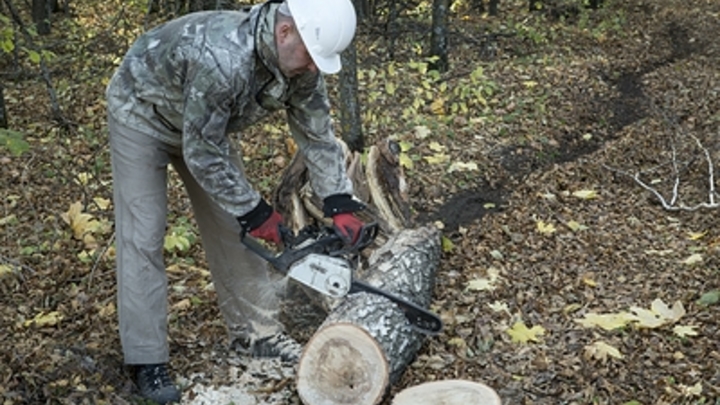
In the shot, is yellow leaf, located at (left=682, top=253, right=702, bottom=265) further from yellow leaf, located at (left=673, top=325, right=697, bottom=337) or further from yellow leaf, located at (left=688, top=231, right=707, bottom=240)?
yellow leaf, located at (left=673, top=325, right=697, bottom=337)

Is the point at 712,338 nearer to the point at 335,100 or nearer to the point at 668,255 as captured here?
the point at 668,255

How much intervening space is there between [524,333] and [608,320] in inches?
19.5

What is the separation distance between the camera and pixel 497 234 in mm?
5895

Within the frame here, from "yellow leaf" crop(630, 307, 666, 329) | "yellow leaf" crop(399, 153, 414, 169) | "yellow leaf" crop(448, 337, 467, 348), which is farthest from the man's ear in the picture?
"yellow leaf" crop(399, 153, 414, 169)

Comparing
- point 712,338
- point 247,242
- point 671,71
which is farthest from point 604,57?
point 247,242

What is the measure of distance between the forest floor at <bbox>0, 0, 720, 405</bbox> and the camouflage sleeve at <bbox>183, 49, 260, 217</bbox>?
3.81 ft

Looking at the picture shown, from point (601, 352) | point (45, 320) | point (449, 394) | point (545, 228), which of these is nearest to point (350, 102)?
point (545, 228)

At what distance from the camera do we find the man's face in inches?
123

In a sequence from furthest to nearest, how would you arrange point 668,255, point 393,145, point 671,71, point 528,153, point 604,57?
1. point 604,57
2. point 671,71
3. point 528,153
4. point 393,145
5. point 668,255

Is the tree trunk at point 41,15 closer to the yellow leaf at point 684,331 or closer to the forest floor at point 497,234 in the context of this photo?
the forest floor at point 497,234

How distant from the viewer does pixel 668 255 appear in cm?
541

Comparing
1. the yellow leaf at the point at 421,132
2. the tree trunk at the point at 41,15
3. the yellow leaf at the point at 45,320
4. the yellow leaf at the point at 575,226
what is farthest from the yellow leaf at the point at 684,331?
the tree trunk at the point at 41,15

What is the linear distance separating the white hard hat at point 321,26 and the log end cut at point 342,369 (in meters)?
1.29

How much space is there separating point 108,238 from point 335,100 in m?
3.95
